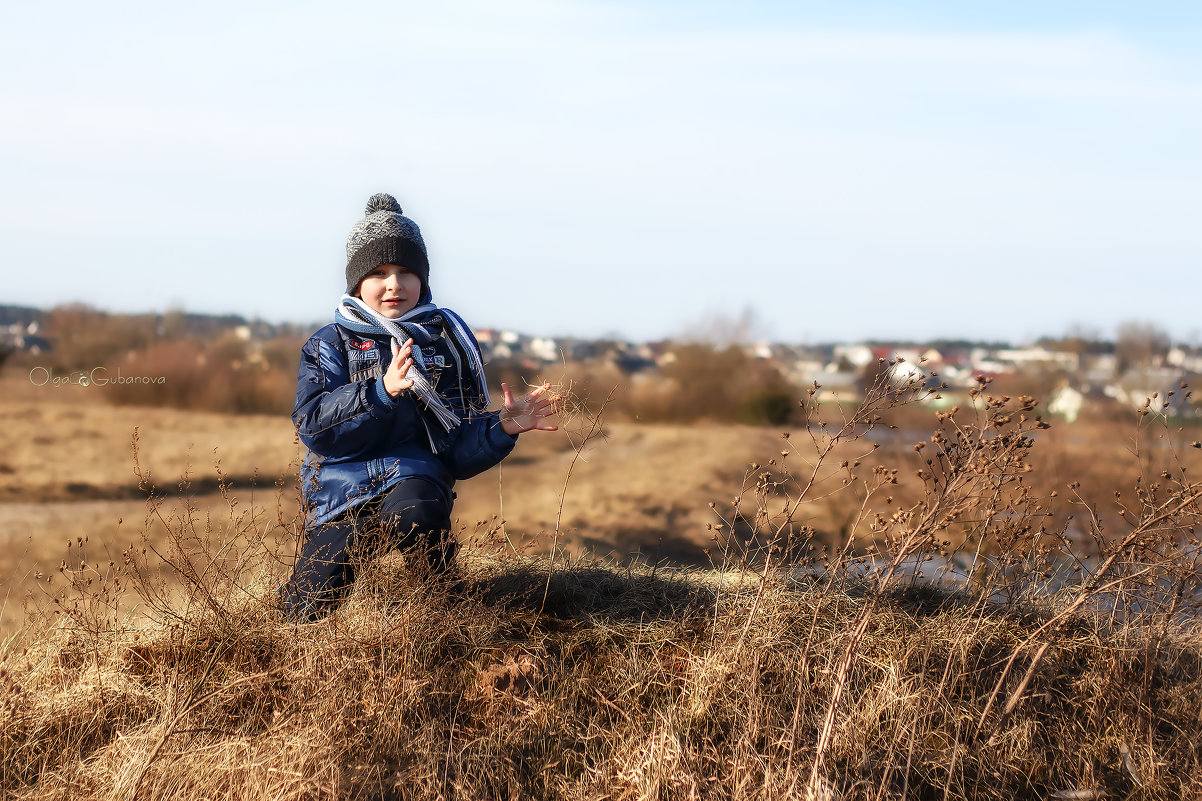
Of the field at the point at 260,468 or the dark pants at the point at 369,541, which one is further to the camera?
the field at the point at 260,468

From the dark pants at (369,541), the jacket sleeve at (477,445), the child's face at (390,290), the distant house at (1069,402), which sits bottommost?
the distant house at (1069,402)

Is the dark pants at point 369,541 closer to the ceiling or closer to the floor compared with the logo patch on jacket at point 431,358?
closer to the floor

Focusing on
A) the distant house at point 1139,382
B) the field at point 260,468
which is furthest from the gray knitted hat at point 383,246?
the distant house at point 1139,382

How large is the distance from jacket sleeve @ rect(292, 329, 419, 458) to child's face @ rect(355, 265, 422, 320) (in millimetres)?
262

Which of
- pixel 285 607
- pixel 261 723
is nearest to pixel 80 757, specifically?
pixel 261 723

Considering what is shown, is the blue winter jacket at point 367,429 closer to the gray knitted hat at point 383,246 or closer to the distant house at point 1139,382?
the gray knitted hat at point 383,246

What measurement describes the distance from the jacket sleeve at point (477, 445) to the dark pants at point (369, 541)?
0.61 ft

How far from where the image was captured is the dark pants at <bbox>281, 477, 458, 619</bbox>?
3.22m

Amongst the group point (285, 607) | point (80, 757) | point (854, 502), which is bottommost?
point (854, 502)

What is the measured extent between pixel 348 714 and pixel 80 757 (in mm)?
866

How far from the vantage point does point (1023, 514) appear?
11.7 feet

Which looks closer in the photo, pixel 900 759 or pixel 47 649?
pixel 900 759

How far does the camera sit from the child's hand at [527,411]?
3377mm

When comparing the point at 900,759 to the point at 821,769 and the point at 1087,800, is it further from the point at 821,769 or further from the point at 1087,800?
the point at 1087,800
